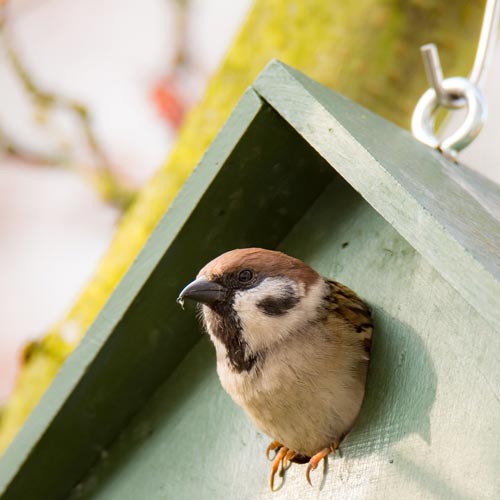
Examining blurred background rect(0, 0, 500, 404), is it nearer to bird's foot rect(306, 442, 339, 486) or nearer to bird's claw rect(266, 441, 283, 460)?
bird's claw rect(266, 441, 283, 460)

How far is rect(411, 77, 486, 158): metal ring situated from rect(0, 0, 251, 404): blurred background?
8.75 ft

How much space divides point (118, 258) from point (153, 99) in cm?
274

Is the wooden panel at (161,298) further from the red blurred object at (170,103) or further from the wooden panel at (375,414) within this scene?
the red blurred object at (170,103)

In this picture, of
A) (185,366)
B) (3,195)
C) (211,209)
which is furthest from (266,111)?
(3,195)

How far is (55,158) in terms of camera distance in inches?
159

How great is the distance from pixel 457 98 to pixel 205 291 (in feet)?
2.66

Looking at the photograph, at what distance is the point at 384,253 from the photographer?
6.98 feet

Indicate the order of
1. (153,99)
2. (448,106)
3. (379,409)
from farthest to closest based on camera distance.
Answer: (153,99) < (448,106) < (379,409)

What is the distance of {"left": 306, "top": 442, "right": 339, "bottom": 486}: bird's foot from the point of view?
2.04 meters

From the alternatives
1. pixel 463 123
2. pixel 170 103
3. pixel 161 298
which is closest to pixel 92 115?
pixel 170 103

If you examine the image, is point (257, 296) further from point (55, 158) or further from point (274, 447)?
point (55, 158)

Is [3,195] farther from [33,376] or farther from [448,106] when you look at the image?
[448,106]

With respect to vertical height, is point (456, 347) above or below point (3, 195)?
above

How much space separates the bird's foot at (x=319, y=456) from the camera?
204 cm
